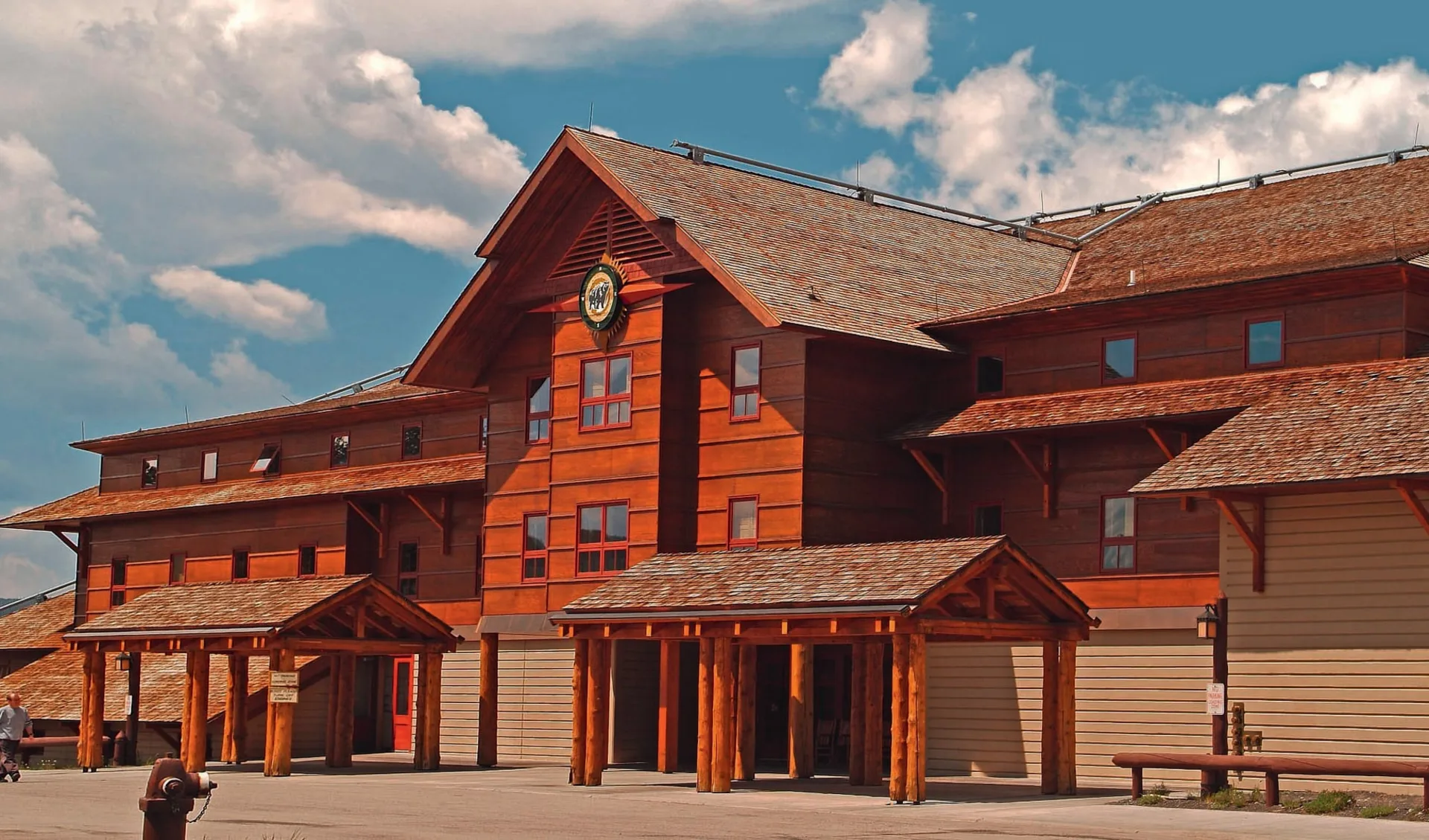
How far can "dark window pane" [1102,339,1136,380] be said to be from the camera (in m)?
34.4

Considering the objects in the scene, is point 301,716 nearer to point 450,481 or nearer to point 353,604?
point 450,481

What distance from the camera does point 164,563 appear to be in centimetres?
5309

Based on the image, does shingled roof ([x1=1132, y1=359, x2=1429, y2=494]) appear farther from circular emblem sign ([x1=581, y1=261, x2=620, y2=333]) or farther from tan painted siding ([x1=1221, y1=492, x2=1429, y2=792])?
circular emblem sign ([x1=581, y1=261, x2=620, y2=333])

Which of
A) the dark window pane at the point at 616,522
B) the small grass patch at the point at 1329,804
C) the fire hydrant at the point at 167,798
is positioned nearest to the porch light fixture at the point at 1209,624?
the small grass patch at the point at 1329,804

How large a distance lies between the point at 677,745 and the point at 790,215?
1116cm

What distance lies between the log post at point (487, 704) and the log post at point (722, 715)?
1053cm

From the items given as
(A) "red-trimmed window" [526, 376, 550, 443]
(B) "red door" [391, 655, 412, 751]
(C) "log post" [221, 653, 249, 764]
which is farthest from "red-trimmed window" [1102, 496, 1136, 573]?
(B) "red door" [391, 655, 412, 751]

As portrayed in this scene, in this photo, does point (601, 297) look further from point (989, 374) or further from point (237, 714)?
point (237, 714)

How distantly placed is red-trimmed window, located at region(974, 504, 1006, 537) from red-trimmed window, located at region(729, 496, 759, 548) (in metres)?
4.01

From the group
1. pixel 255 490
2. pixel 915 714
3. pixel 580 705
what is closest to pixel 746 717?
pixel 580 705

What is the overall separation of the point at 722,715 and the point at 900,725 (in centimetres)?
320

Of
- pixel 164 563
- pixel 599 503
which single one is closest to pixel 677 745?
pixel 599 503

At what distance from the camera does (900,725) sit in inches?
1078

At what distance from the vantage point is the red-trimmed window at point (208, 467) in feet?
175
